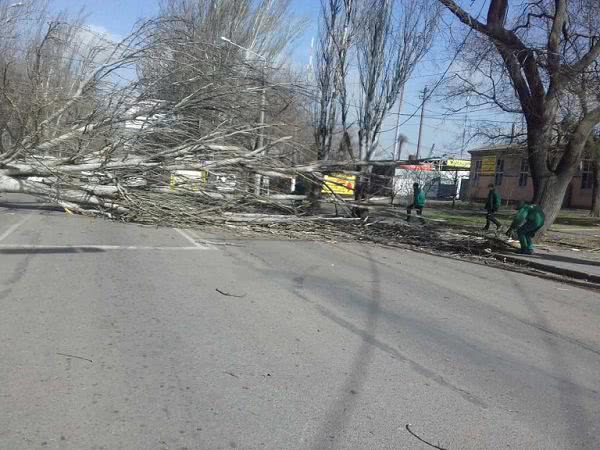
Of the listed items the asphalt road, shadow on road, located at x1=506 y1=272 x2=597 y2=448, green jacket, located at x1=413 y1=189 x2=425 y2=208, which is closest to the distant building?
green jacket, located at x1=413 y1=189 x2=425 y2=208

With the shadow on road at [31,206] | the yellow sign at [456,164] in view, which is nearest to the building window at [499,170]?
the yellow sign at [456,164]

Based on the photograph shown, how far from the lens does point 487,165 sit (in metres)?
48.7

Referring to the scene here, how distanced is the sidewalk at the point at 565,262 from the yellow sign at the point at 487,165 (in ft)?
110

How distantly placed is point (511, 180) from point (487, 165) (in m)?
3.44

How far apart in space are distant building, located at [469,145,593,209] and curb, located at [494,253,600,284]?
22371 mm

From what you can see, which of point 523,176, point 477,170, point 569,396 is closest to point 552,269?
point 569,396

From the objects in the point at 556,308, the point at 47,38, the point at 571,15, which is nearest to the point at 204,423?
the point at 556,308

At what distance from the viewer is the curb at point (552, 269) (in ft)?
37.6

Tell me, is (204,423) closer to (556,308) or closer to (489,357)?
(489,357)

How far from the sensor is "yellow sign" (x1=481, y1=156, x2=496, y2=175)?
47.5 meters

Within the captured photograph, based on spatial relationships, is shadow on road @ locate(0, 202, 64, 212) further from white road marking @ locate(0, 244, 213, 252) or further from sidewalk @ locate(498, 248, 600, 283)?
sidewalk @ locate(498, 248, 600, 283)

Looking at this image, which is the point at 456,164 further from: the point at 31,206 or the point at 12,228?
the point at 12,228

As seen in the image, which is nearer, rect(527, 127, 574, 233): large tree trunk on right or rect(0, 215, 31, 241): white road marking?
rect(0, 215, 31, 241): white road marking

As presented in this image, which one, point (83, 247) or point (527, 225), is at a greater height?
point (527, 225)
